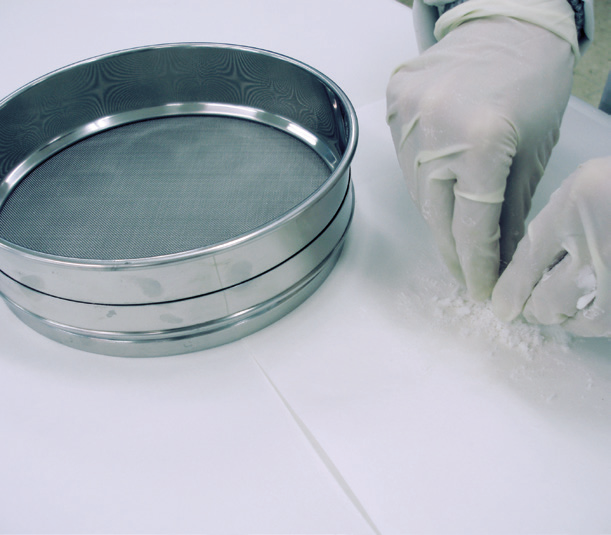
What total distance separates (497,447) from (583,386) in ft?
0.48

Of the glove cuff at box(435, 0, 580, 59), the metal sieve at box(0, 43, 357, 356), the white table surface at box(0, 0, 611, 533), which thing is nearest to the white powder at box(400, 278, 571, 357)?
the white table surface at box(0, 0, 611, 533)

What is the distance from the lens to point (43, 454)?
25.2 inches

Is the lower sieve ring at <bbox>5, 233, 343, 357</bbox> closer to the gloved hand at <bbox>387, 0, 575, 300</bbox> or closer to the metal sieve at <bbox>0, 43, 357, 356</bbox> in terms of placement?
the metal sieve at <bbox>0, 43, 357, 356</bbox>

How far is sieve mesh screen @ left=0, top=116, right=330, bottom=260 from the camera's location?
0.82 m

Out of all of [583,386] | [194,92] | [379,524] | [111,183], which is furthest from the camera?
[194,92]

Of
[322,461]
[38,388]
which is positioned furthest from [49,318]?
[322,461]

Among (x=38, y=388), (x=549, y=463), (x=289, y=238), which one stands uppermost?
(x=289, y=238)

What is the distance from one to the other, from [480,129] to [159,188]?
0.52m

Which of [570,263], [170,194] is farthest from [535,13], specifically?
[170,194]

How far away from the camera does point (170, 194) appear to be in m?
0.89

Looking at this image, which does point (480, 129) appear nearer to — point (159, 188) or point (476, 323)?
point (476, 323)

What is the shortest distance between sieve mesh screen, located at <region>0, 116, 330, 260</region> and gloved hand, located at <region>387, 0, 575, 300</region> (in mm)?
214

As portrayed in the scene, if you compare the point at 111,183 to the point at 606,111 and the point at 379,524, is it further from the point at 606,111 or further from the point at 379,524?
the point at 606,111

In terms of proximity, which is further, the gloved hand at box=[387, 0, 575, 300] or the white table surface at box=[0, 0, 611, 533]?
the gloved hand at box=[387, 0, 575, 300]
